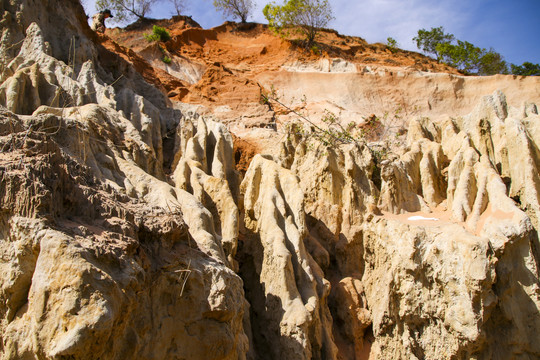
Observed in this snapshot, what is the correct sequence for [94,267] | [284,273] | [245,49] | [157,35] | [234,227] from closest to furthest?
[94,267] < [284,273] < [234,227] < [157,35] < [245,49]

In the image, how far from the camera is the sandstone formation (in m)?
5.05

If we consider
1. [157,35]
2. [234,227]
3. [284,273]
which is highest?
[157,35]

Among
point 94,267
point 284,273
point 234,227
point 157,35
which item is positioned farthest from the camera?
point 157,35

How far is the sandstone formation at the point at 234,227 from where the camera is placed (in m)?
5.05

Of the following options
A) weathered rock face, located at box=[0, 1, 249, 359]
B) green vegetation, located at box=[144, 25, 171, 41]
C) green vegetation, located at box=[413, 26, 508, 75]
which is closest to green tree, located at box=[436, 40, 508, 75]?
green vegetation, located at box=[413, 26, 508, 75]

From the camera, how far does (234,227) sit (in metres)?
10.4

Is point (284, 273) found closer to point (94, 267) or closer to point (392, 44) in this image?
point (94, 267)

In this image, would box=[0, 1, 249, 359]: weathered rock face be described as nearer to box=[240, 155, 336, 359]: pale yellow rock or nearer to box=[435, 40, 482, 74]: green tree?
box=[240, 155, 336, 359]: pale yellow rock

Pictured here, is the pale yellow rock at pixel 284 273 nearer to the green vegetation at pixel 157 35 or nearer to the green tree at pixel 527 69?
the green vegetation at pixel 157 35

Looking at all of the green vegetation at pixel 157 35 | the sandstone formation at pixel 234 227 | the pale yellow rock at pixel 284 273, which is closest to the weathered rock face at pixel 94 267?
the sandstone formation at pixel 234 227

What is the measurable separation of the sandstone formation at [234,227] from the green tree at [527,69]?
17.8 meters

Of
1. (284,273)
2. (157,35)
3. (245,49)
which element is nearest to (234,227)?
(284,273)

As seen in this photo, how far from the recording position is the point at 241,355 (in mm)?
7047

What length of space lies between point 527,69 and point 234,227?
27022mm
